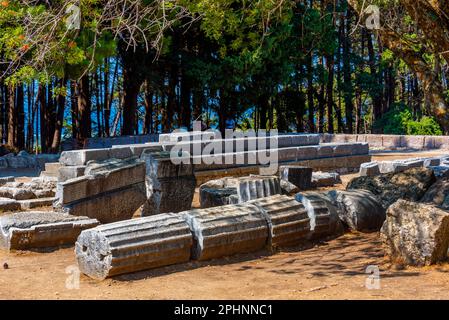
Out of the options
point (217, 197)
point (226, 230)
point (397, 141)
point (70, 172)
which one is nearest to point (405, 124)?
point (397, 141)

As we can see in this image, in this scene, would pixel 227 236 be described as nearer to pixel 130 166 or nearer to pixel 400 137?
pixel 130 166

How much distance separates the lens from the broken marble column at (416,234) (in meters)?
6.99

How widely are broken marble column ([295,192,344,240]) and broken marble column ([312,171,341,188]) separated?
211 inches

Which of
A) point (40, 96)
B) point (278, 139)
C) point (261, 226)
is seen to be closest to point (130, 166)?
point (261, 226)

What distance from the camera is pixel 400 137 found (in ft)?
86.0

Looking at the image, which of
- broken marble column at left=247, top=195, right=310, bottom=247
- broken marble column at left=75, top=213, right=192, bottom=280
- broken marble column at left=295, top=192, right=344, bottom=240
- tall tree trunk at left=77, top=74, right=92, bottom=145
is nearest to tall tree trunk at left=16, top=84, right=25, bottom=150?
tall tree trunk at left=77, top=74, right=92, bottom=145

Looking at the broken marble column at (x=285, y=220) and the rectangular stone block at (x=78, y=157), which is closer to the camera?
the broken marble column at (x=285, y=220)

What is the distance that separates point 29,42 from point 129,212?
10.0 feet

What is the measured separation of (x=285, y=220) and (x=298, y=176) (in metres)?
5.61

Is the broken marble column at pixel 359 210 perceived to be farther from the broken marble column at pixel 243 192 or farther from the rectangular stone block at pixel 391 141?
the rectangular stone block at pixel 391 141

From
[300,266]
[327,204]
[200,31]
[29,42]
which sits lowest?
[300,266]

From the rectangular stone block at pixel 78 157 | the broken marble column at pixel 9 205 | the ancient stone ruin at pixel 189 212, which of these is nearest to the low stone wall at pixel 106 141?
the ancient stone ruin at pixel 189 212
